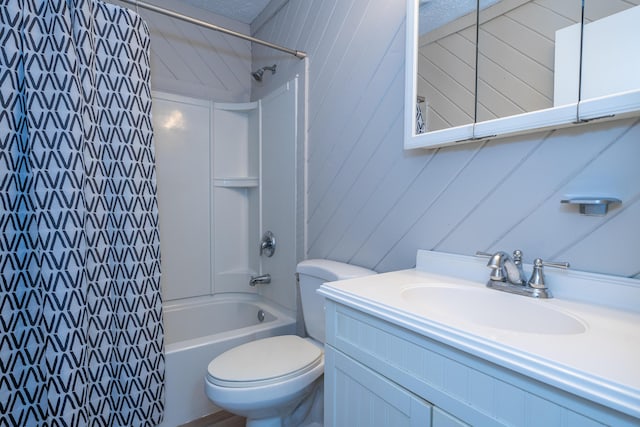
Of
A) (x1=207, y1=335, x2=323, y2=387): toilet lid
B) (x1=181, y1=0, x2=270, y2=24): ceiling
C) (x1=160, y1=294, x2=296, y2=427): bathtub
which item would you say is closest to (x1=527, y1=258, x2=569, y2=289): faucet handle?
(x1=207, y1=335, x2=323, y2=387): toilet lid

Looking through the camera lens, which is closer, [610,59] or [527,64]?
[610,59]

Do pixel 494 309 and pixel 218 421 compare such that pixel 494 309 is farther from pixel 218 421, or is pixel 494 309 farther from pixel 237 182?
pixel 237 182

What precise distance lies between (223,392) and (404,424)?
2.35 ft

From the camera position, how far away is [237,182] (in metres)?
2.42

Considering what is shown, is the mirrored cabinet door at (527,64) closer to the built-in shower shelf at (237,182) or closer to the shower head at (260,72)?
the shower head at (260,72)

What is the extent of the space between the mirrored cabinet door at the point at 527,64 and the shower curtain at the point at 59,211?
150cm

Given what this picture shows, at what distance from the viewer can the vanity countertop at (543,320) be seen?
476 mm

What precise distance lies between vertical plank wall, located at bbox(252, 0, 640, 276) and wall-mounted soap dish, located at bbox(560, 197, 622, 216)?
0.06ft

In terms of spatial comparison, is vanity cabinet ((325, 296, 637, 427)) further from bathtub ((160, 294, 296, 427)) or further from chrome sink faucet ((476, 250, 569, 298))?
Result: bathtub ((160, 294, 296, 427))

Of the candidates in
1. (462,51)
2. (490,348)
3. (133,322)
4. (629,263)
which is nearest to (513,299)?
(629,263)

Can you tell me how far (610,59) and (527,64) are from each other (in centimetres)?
19

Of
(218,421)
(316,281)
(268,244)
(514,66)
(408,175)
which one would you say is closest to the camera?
(514,66)

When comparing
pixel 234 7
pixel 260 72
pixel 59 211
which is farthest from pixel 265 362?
pixel 234 7

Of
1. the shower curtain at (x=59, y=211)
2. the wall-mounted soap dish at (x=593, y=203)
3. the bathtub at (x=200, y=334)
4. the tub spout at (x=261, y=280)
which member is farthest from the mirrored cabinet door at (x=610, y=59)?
the tub spout at (x=261, y=280)
